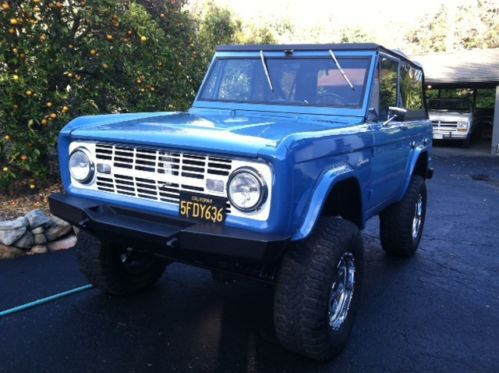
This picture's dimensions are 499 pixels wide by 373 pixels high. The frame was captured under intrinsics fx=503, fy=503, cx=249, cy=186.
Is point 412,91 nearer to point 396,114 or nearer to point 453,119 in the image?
point 396,114

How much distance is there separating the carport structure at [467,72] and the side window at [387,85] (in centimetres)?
1436

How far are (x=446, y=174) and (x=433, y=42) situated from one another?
31.8 meters

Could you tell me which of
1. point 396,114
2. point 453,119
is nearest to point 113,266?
point 396,114

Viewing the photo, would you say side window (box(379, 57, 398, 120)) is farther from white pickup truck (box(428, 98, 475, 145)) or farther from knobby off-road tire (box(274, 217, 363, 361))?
white pickup truck (box(428, 98, 475, 145))

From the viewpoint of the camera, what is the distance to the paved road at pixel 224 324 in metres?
3.10

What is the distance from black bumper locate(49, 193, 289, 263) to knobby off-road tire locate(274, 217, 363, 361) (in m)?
0.29

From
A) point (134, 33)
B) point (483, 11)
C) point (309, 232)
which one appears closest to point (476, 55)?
point (483, 11)

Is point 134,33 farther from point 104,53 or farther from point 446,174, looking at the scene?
point 446,174

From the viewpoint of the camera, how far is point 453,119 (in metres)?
18.0

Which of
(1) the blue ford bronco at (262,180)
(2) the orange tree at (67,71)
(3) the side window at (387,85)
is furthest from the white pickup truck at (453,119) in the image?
(1) the blue ford bronco at (262,180)

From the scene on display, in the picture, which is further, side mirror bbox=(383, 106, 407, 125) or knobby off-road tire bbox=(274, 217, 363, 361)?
side mirror bbox=(383, 106, 407, 125)

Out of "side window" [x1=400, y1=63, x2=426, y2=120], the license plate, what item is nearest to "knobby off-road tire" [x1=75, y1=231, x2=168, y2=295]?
the license plate

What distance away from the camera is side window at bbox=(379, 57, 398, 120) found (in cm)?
407

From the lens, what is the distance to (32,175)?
6.10 meters
